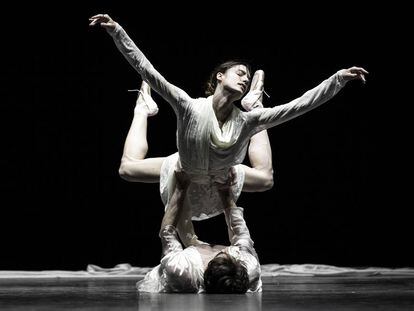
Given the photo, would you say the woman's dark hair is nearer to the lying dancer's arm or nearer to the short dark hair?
the lying dancer's arm

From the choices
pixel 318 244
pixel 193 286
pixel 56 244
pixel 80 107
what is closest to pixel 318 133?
pixel 318 244

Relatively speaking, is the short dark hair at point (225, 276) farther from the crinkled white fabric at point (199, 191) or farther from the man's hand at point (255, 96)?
the man's hand at point (255, 96)

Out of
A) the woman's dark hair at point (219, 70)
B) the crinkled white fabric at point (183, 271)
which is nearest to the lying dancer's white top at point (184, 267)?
the crinkled white fabric at point (183, 271)

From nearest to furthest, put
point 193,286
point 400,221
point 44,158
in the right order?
point 193,286 → point 44,158 → point 400,221

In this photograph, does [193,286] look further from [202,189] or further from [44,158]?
[44,158]

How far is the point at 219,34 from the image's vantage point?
4590 millimetres

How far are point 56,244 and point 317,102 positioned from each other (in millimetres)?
2407

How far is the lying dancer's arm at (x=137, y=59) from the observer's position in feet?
8.43

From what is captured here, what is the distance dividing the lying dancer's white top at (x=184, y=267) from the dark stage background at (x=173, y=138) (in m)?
1.92

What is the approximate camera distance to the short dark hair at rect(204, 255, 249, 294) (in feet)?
7.94

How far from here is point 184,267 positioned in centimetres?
248

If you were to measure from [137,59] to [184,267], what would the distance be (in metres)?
0.77

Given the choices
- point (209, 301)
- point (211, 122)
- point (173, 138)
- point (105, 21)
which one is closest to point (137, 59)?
point (105, 21)

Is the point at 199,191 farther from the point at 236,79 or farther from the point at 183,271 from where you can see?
the point at 183,271
